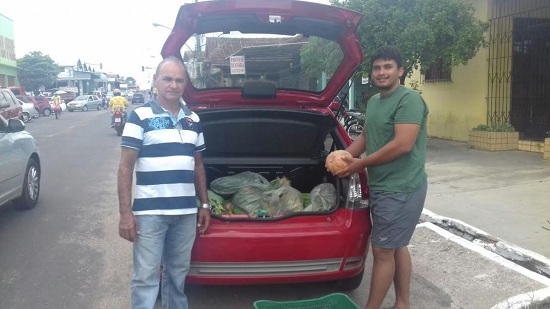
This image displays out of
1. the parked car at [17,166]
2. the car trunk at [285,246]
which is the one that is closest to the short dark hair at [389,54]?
the car trunk at [285,246]

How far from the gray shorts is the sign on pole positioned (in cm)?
232

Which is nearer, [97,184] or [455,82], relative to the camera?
[97,184]

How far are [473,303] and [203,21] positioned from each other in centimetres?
295

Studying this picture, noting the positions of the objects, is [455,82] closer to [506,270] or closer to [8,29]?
[506,270]

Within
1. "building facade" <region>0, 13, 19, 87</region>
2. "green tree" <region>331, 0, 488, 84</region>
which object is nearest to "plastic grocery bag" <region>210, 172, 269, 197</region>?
"green tree" <region>331, 0, 488, 84</region>

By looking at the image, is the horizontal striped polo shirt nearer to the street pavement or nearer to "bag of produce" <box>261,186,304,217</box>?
"bag of produce" <box>261,186,304,217</box>

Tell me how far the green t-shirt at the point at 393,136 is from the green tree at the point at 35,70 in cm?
5380

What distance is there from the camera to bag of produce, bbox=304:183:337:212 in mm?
3738

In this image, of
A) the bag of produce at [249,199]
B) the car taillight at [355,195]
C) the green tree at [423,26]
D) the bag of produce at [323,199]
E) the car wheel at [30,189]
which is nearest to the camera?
the car taillight at [355,195]

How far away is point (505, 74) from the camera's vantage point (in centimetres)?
1064

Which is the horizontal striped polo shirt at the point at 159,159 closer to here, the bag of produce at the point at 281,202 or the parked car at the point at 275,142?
the parked car at the point at 275,142

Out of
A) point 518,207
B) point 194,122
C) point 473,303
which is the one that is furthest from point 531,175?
point 194,122

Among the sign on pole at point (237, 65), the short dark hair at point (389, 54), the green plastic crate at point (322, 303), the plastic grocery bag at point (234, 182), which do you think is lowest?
the green plastic crate at point (322, 303)

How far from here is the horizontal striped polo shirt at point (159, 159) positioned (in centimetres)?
273
